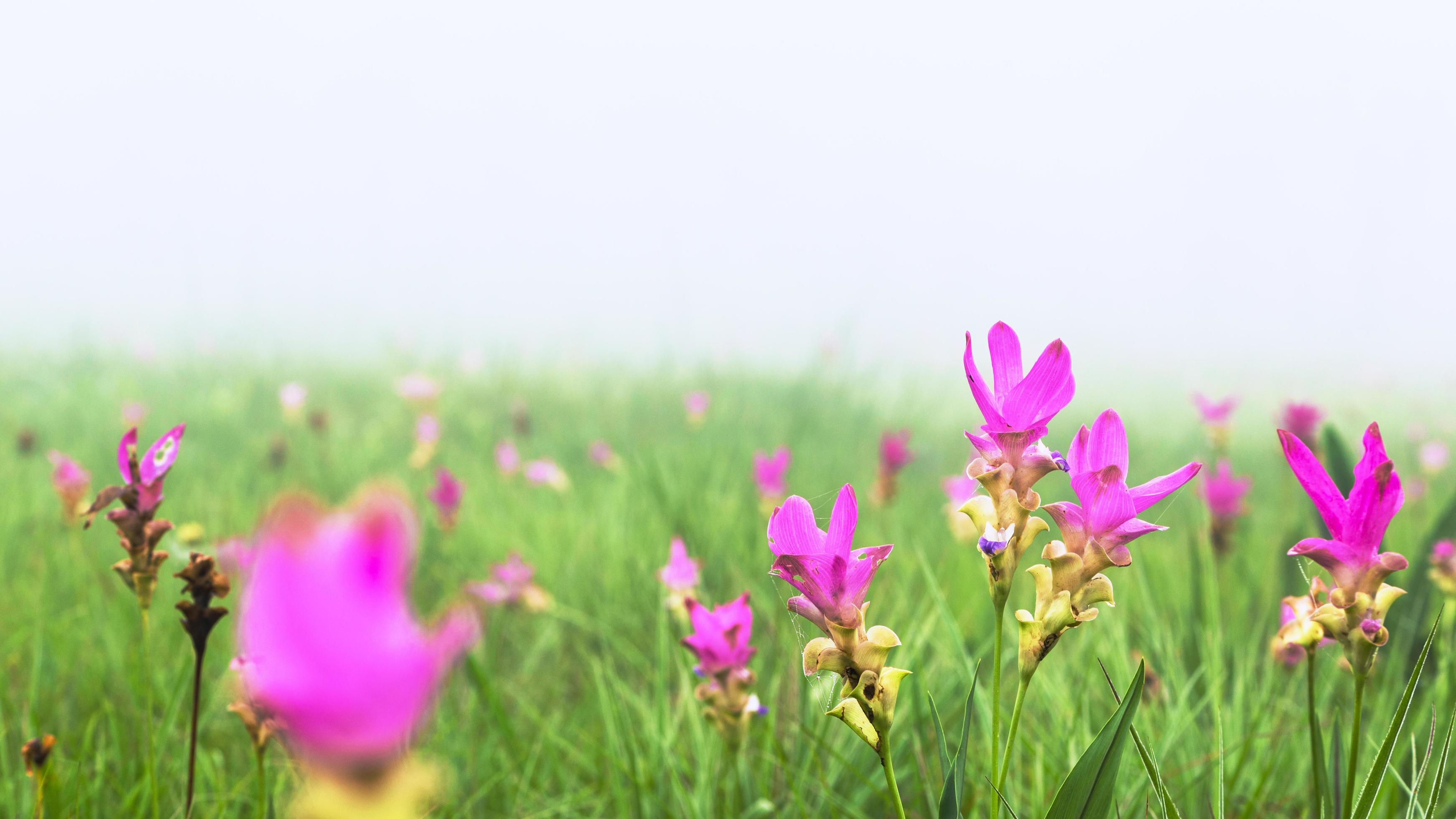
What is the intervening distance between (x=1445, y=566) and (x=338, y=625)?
229 centimetres

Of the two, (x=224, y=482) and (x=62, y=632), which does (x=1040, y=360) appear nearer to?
(x=62, y=632)

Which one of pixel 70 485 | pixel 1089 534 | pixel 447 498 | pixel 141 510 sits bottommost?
pixel 447 498

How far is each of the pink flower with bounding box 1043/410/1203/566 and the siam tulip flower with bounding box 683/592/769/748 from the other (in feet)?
1.71

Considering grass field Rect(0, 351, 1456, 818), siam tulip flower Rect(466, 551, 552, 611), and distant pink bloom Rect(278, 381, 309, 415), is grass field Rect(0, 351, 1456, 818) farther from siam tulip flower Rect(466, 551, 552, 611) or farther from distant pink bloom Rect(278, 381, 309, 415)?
distant pink bloom Rect(278, 381, 309, 415)

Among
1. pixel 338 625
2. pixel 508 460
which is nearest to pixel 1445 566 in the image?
pixel 338 625

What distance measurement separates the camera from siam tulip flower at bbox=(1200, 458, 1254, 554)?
218 centimetres

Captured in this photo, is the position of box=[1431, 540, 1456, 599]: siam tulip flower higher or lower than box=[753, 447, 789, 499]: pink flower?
higher

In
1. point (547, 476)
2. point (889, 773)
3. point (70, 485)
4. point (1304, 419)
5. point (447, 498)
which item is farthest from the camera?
point (547, 476)

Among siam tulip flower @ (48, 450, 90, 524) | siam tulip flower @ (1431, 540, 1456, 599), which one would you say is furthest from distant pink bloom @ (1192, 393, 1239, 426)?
siam tulip flower @ (48, 450, 90, 524)

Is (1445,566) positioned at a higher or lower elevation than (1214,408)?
lower

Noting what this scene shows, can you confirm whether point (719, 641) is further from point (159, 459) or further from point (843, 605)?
point (159, 459)

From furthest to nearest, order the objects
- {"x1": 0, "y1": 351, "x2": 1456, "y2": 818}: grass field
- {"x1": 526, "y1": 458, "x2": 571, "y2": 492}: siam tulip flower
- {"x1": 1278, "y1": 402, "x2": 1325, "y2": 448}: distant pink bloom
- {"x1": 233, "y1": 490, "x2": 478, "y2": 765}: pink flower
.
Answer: {"x1": 526, "y1": 458, "x2": 571, "y2": 492}: siam tulip flower < {"x1": 1278, "y1": 402, "x2": 1325, "y2": 448}: distant pink bloom < {"x1": 0, "y1": 351, "x2": 1456, "y2": 818}: grass field < {"x1": 233, "y1": 490, "x2": 478, "y2": 765}: pink flower

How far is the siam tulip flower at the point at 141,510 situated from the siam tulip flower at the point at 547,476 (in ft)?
9.95

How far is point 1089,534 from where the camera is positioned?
28.9 inches
